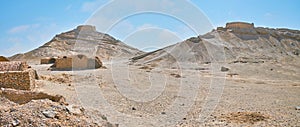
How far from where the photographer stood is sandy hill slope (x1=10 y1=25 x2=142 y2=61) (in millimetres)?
57969

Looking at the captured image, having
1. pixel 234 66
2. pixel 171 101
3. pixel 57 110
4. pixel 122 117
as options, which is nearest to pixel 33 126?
pixel 57 110

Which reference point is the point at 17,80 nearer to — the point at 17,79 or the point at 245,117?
the point at 17,79

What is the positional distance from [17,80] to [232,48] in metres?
37.9

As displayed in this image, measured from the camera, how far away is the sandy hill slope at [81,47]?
190 ft

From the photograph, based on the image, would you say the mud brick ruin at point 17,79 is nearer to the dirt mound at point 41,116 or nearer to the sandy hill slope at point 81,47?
the dirt mound at point 41,116

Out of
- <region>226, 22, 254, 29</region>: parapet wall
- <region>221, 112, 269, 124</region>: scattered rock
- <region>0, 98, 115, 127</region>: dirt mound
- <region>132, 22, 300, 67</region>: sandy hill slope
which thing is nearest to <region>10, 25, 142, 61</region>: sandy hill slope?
<region>132, 22, 300, 67</region>: sandy hill slope

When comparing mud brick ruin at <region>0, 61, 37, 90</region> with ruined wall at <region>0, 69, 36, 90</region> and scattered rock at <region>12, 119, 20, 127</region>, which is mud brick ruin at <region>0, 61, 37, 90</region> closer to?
ruined wall at <region>0, 69, 36, 90</region>

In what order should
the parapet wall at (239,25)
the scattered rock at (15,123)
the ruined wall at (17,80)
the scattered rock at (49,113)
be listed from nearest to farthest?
the scattered rock at (15,123) < the scattered rock at (49,113) < the ruined wall at (17,80) < the parapet wall at (239,25)

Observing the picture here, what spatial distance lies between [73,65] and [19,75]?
464 inches

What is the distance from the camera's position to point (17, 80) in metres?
10.2

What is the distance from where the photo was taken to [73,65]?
21.9 metres

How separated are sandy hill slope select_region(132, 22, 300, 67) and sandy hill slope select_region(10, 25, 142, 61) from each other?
18671 millimetres

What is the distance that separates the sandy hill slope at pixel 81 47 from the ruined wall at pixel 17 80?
44.0 metres

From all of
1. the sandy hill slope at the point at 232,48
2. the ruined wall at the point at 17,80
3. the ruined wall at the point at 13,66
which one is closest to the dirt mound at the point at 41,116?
the ruined wall at the point at 17,80
